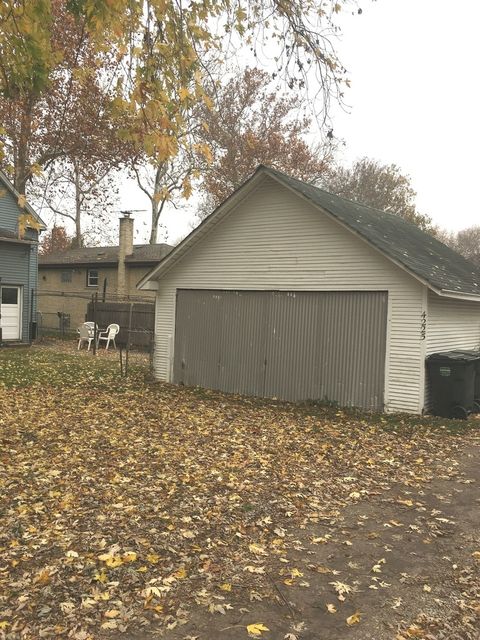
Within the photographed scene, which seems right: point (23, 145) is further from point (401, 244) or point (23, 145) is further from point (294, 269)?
point (401, 244)

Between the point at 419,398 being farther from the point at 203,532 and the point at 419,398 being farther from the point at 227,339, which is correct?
the point at 203,532

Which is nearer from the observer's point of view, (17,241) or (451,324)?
(451,324)

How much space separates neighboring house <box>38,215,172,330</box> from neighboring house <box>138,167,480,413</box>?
12700 millimetres

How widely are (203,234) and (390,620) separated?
36.2 feet

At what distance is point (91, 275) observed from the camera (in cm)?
2891

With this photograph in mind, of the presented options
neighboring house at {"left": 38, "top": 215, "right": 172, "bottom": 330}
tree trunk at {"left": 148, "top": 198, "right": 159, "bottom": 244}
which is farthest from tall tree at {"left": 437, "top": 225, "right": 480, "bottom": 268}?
neighboring house at {"left": 38, "top": 215, "right": 172, "bottom": 330}

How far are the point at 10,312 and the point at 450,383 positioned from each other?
1711cm

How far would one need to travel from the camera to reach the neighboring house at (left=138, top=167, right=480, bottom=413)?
10.7 m

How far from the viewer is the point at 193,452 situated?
24.9 feet

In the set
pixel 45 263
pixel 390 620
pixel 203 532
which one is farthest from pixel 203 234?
pixel 45 263

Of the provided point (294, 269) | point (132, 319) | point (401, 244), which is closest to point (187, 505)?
point (294, 269)

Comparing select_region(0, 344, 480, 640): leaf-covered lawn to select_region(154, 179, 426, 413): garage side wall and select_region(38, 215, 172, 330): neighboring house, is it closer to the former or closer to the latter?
select_region(154, 179, 426, 413): garage side wall

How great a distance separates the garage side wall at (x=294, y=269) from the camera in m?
10.6

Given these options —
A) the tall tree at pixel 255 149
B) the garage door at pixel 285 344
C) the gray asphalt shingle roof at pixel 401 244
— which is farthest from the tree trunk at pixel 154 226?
the gray asphalt shingle roof at pixel 401 244
